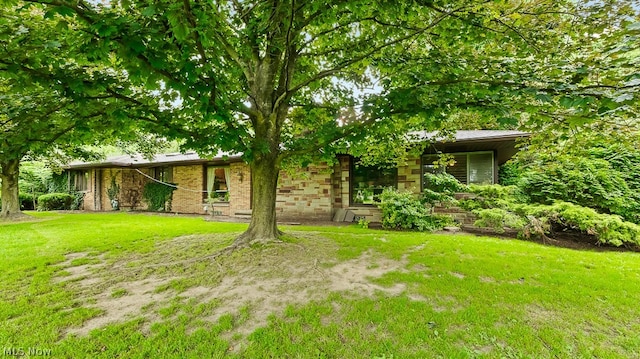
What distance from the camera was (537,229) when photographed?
6.64m

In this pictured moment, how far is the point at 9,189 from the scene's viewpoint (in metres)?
11.0

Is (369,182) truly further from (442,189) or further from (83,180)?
(83,180)

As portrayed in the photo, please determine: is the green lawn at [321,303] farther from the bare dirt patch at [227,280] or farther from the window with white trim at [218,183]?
the window with white trim at [218,183]

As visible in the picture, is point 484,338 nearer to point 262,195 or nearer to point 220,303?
point 220,303

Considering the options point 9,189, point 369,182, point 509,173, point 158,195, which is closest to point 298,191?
point 369,182

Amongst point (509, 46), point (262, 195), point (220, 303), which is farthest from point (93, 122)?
point (509, 46)

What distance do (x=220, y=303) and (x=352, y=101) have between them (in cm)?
387

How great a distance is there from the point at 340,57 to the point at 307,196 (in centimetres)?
615

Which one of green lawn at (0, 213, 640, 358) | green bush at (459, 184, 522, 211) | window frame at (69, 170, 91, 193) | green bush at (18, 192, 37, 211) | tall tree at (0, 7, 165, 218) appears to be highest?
tall tree at (0, 7, 165, 218)

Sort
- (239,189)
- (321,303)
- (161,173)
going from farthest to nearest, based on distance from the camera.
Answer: (161,173), (239,189), (321,303)

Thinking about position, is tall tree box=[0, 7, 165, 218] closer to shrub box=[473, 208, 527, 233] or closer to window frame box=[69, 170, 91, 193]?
shrub box=[473, 208, 527, 233]

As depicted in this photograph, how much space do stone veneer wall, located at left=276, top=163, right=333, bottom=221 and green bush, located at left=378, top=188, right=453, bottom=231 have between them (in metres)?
2.48

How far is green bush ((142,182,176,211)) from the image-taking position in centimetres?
1427
